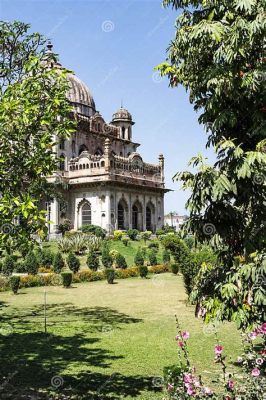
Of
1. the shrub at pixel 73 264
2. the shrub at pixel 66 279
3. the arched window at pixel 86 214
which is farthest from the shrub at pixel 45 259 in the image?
the arched window at pixel 86 214

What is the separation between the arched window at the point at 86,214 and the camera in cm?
4591

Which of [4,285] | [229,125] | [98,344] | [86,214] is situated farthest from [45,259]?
[229,125]

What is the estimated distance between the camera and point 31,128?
23.5 feet

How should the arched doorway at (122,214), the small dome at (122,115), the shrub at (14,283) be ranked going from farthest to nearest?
1. the small dome at (122,115)
2. the arched doorway at (122,214)
3. the shrub at (14,283)

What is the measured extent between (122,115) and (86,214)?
18.7 m

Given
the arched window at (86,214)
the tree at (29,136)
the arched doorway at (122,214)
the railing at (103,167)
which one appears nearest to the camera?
the tree at (29,136)

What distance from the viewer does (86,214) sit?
46156mm

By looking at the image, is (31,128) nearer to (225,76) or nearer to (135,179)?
(225,76)

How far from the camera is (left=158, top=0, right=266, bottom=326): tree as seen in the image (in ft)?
15.2

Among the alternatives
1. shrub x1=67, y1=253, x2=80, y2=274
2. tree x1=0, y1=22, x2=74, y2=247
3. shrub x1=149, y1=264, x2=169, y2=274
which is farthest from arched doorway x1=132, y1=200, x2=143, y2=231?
tree x1=0, y1=22, x2=74, y2=247

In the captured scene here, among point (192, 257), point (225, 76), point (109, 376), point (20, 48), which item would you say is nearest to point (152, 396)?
point (109, 376)

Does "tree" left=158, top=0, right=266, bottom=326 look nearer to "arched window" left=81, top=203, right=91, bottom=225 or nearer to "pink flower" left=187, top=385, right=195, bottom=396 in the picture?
"pink flower" left=187, top=385, right=195, bottom=396

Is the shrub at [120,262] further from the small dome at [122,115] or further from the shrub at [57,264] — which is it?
the small dome at [122,115]

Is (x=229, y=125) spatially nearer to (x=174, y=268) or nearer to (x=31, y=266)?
(x=31, y=266)
